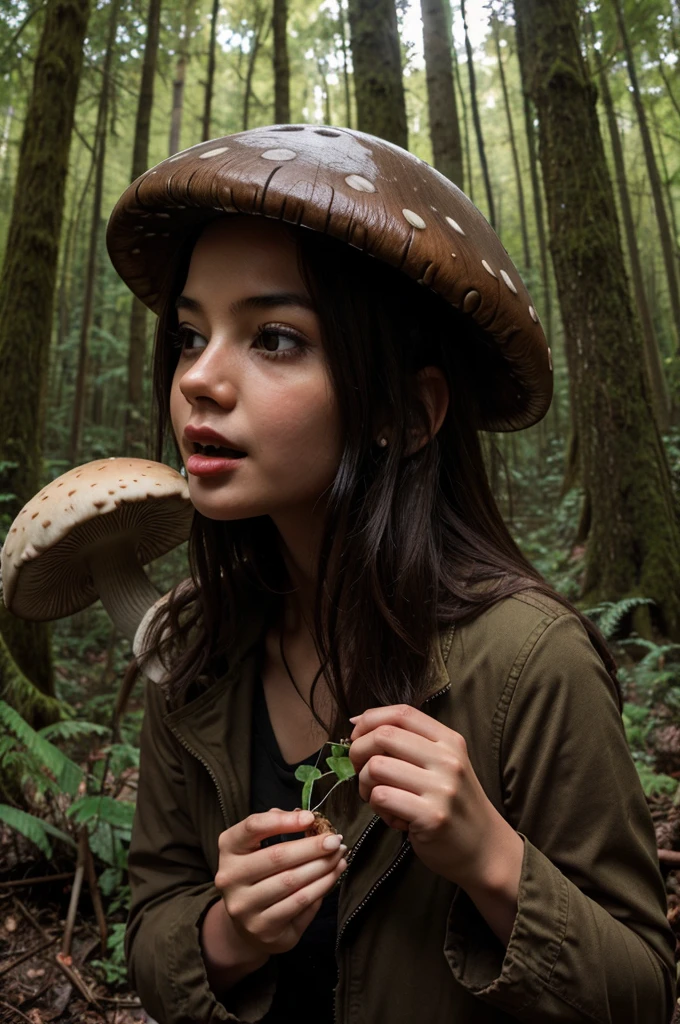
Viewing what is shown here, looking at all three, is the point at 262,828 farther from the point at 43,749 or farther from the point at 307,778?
the point at 43,749

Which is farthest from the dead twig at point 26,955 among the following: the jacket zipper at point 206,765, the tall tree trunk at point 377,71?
the tall tree trunk at point 377,71

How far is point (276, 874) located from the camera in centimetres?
118

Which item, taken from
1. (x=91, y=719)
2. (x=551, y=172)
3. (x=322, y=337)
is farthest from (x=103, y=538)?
(x=551, y=172)

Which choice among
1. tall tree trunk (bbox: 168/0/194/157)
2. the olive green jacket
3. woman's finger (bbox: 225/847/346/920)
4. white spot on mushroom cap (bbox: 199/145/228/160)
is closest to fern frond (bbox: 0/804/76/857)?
the olive green jacket

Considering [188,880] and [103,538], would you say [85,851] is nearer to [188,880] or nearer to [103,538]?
[188,880]

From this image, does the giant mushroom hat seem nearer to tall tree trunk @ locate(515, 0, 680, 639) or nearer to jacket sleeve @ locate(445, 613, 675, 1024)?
jacket sleeve @ locate(445, 613, 675, 1024)

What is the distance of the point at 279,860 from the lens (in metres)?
1.17

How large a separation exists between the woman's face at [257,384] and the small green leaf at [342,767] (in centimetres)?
51

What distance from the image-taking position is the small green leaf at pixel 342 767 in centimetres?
126

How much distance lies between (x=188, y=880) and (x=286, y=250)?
146 cm

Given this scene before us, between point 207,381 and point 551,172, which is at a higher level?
point 551,172

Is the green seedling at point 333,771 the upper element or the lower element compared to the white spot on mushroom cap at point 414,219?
lower

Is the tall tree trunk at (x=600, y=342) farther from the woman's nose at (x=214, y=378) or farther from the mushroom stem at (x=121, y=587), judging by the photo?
the woman's nose at (x=214, y=378)

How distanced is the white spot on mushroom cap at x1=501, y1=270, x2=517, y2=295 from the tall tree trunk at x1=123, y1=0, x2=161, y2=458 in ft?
26.5
